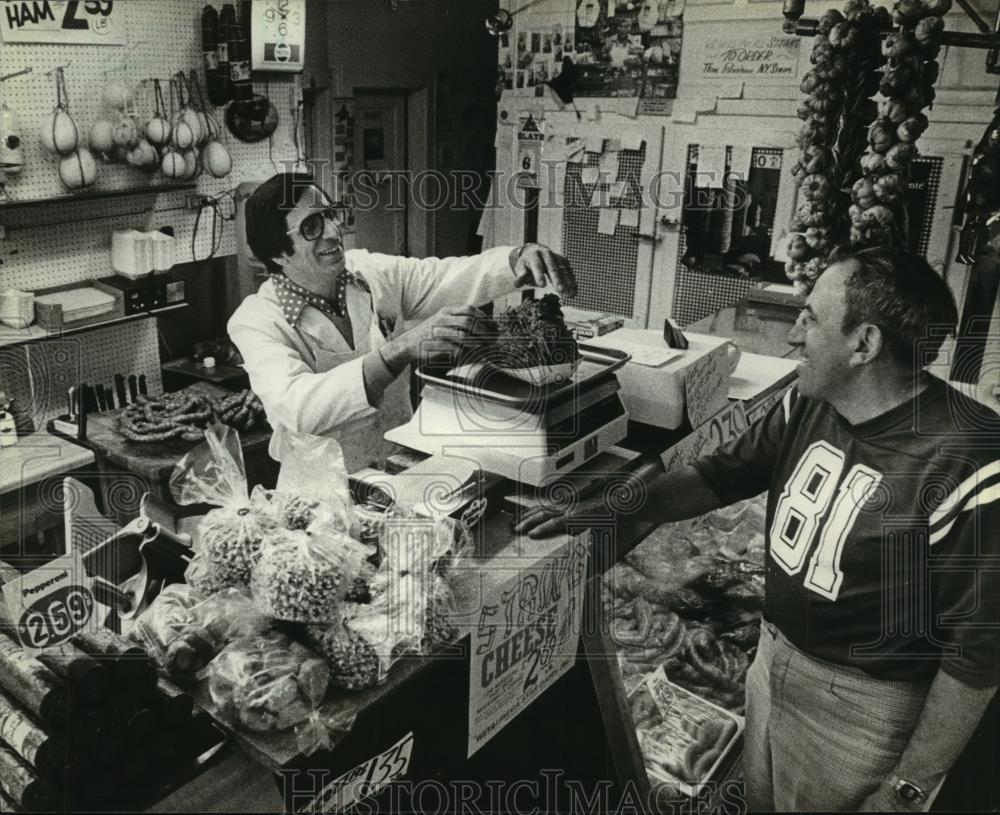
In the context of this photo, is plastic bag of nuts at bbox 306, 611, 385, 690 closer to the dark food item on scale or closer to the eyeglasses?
the dark food item on scale

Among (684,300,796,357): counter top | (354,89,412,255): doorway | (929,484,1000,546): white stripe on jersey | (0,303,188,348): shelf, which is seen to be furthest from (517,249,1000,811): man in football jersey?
(354,89,412,255): doorway

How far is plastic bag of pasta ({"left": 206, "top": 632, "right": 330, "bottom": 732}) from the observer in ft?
4.30

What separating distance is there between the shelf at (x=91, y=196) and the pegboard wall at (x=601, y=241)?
2417 mm

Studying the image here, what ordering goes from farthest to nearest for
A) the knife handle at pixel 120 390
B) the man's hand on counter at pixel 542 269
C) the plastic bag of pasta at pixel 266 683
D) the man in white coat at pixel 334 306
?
the knife handle at pixel 120 390
the man's hand on counter at pixel 542 269
the man in white coat at pixel 334 306
the plastic bag of pasta at pixel 266 683

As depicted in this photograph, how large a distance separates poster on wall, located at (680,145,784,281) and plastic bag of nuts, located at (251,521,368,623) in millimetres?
3978

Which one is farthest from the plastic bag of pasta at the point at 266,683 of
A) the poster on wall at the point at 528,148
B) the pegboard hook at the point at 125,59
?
the poster on wall at the point at 528,148

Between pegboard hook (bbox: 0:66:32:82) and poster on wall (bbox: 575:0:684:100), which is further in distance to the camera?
poster on wall (bbox: 575:0:684:100)

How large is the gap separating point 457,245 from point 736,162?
3.08 meters

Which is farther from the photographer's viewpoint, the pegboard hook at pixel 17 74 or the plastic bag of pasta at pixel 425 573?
the pegboard hook at pixel 17 74

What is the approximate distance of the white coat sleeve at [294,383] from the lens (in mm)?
2299

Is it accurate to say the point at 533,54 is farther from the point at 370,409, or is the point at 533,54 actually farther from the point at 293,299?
the point at 370,409

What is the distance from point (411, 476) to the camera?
191 centimetres

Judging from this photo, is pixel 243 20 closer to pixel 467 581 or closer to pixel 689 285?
pixel 689 285

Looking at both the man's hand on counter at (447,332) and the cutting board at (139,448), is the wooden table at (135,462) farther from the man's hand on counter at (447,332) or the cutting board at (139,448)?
the man's hand on counter at (447,332)
